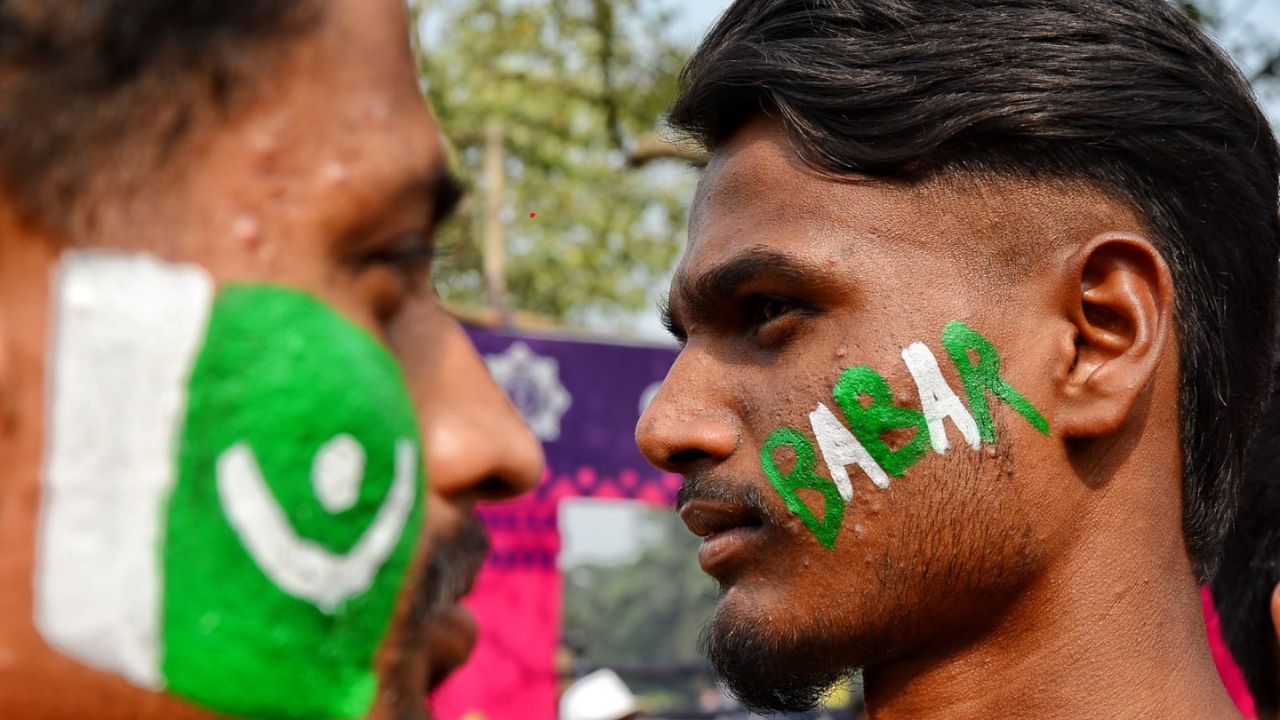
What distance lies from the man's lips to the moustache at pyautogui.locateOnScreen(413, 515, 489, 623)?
1.02 metres

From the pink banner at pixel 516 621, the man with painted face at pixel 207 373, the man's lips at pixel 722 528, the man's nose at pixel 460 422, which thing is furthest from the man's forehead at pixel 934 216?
the pink banner at pixel 516 621

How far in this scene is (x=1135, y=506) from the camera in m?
2.42

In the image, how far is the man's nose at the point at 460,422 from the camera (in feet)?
4.68

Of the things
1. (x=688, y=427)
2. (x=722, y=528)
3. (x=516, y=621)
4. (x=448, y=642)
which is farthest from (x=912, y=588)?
(x=516, y=621)

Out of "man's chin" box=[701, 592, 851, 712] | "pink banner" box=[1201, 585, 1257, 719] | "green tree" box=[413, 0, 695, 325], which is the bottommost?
"green tree" box=[413, 0, 695, 325]

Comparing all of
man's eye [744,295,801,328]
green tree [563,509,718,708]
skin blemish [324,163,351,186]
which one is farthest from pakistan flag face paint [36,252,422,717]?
green tree [563,509,718,708]

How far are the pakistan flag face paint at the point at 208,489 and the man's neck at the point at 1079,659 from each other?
131 centimetres

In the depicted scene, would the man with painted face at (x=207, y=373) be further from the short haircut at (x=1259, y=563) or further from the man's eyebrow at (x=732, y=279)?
the short haircut at (x=1259, y=563)

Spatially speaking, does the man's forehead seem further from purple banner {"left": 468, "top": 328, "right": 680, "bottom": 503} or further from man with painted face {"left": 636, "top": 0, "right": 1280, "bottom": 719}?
purple banner {"left": 468, "top": 328, "right": 680, "bottom": 503}

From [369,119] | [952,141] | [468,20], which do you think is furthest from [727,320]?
[468,20]

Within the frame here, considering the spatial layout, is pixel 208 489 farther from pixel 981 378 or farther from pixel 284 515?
pixel 981 378

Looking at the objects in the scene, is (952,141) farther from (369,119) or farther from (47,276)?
(47,276)

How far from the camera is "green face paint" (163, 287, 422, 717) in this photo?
1268 millimetres

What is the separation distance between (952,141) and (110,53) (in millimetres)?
1561
